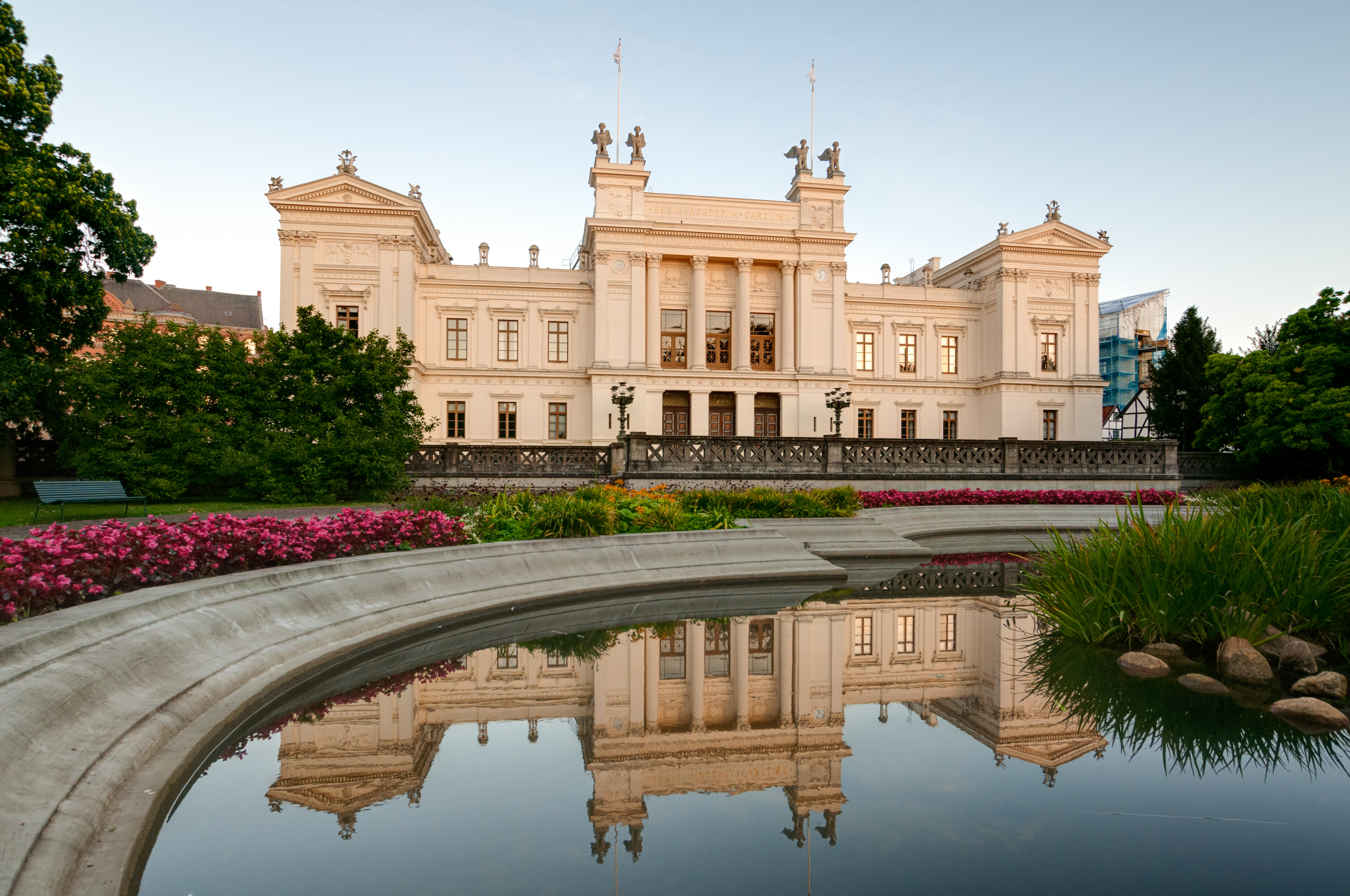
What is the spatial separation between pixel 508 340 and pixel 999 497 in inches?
1139

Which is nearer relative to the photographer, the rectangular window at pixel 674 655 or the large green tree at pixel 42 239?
the rectangular window at pixel 674 655

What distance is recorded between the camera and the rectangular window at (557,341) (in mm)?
42250

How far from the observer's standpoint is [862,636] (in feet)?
27.0

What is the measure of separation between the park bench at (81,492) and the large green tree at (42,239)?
26.5 ft

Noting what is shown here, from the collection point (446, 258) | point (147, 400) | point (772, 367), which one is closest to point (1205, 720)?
point (147, 400)

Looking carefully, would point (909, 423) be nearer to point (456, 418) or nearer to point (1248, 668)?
point (456, 418)

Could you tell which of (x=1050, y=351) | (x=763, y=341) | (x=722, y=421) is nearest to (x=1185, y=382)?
(x=1050, y=351)

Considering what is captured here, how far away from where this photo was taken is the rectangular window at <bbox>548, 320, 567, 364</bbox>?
139ft

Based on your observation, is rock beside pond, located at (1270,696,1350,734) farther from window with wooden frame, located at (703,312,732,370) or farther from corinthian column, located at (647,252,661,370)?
window with wooden frame, located at (703,312,732,370)

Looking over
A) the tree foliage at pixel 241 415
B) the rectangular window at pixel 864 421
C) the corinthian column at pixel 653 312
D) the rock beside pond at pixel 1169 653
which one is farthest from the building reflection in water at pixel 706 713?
the rectangular window at pixel 864 421

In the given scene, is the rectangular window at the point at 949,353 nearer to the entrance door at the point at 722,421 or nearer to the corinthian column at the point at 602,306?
the entrance door at the point at 722,421

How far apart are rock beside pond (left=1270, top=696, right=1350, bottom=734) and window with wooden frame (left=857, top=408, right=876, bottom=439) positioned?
39.8m

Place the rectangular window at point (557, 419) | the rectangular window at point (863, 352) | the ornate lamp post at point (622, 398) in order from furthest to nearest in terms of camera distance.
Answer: the rectangular window at point (863, 352)
the rectangular window at point (557, 419)
the ornate lamp post at point (622, 398)

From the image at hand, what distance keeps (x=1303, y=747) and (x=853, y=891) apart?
Result: 3.89 metres
